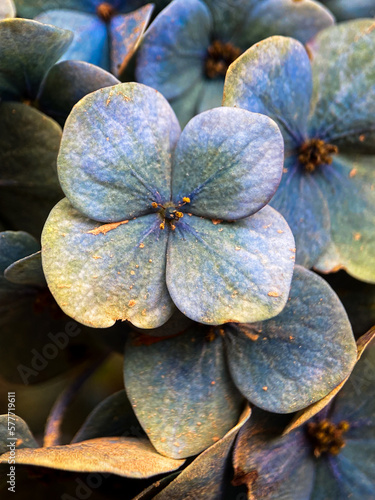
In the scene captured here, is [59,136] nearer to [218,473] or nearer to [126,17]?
[126,17]

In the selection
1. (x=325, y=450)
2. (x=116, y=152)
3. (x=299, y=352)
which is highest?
(x=116, y=152)

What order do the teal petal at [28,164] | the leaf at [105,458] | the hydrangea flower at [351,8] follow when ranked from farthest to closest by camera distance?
the hydrangea flower at [351,8], the teal petal at [28,164], the leaf at [105,458]

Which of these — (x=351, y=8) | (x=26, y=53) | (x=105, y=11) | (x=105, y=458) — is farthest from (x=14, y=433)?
(x=351, y=8)

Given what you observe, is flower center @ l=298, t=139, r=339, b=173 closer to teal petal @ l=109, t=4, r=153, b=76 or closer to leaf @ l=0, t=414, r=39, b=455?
teal petal @ l=109, t=4, r=153, b=76

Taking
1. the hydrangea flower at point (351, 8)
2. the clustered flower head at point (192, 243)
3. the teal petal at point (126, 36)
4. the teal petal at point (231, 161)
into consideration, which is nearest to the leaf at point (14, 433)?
the clustered flower head at point (192, 243)

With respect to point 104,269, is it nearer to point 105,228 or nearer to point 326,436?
point 105,228

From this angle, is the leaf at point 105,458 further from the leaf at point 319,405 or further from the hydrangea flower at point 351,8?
the hydrangea flower at point 351,8

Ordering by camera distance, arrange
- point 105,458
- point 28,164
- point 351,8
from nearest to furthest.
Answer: point 105,458 < point 28,164 < point 351,8
